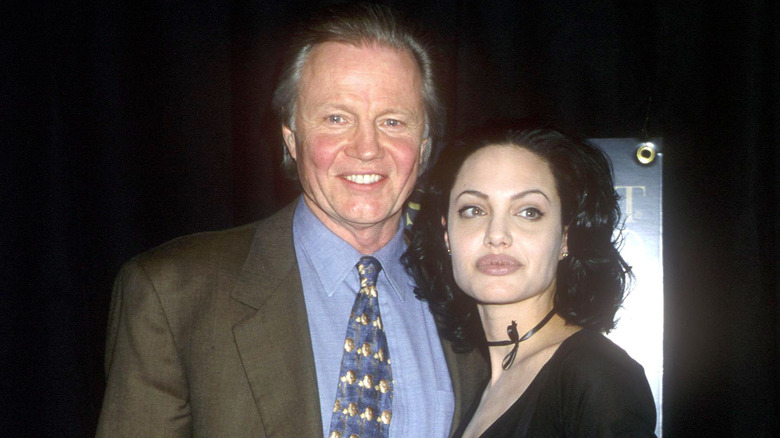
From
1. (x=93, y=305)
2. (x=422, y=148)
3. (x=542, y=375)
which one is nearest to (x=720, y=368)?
(x=542, y=375)

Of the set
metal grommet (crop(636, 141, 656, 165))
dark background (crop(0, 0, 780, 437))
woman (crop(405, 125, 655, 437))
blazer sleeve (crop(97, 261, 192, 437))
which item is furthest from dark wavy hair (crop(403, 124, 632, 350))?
blazer sleeve (crop(97, 261, 192, 437))

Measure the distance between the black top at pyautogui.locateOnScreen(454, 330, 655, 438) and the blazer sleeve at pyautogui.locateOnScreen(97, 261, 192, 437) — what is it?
64 centimetres

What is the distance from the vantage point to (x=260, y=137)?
229 centimetres

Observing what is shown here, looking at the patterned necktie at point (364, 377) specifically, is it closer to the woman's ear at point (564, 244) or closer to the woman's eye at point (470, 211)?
the woman's eye at point (470, 211)

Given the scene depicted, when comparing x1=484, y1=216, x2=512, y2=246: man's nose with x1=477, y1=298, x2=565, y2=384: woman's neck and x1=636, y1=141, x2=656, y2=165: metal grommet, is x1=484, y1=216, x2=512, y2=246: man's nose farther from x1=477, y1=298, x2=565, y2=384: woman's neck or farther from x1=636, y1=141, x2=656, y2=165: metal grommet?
x1=636, y1=141, x2=656, y2=165: metal grommet

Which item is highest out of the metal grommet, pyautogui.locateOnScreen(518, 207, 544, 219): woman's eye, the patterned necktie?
the metal grommet

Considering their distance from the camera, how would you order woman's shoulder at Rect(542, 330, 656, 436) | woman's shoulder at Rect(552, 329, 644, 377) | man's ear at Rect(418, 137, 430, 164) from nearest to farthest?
woman's shoulder at Rect(542, 330, 656, 436) → woman's shoulder at Rect(552, 329, 644, 377) → man's ear at Rect(418, 137, 430, 164)

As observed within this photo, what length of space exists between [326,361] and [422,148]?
61cm

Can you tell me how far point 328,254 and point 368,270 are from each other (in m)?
0.10

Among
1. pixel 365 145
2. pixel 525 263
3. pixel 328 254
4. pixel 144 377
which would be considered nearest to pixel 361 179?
pixel 365 145

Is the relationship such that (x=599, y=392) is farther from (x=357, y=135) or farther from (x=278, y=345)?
(x=357, y=135)

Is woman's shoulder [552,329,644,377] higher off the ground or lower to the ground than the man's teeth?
lower

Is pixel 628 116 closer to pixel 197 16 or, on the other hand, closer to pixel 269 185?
pixel 269 185

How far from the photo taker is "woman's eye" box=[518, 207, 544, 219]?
5.11 ft
